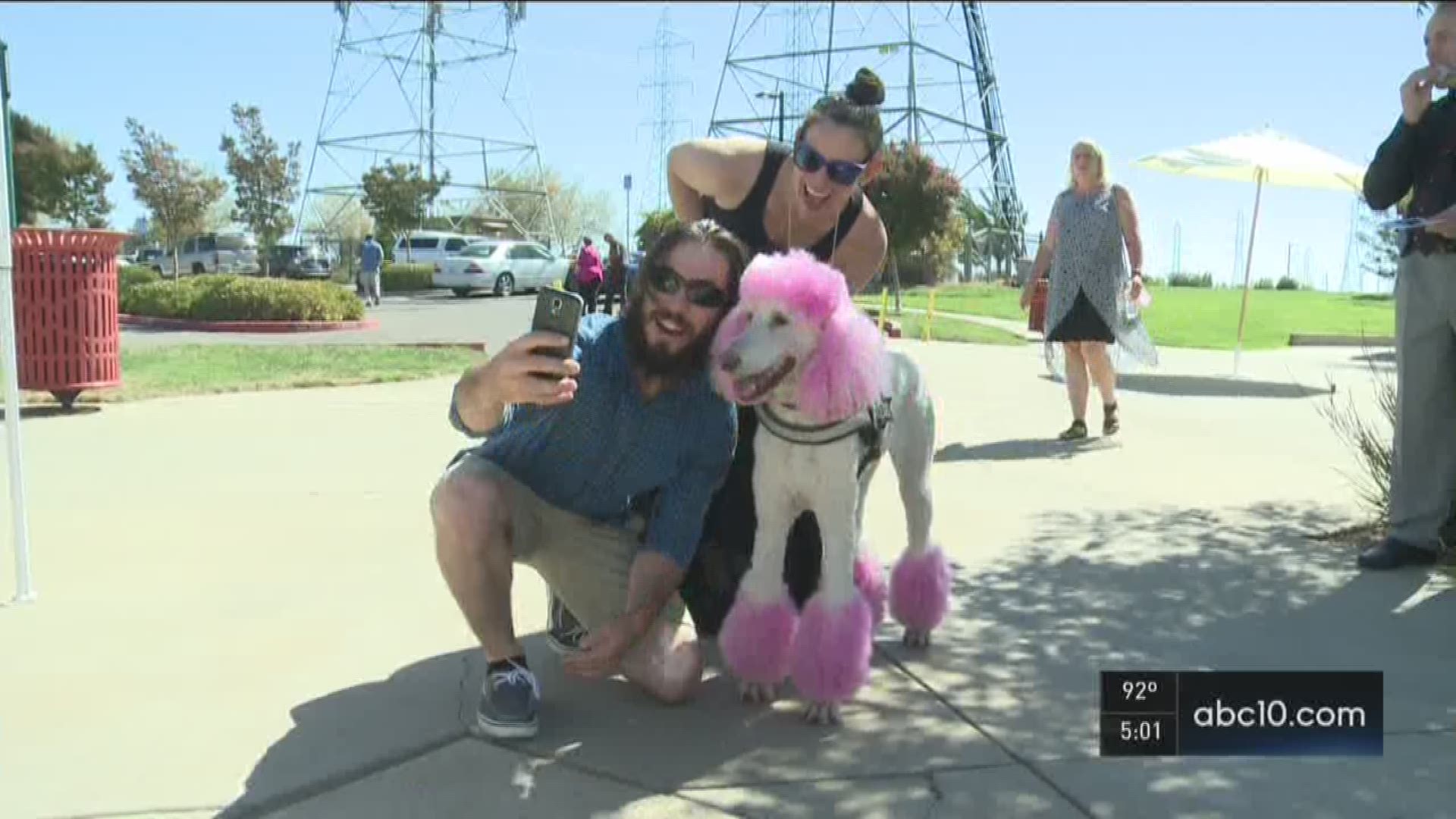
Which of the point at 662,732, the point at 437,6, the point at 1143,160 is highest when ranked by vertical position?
the point at 437,6

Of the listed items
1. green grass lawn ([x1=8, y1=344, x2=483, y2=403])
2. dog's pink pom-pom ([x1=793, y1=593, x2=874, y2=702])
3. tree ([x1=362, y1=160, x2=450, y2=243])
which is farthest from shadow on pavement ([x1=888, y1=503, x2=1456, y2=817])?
tree ([x1=362, y1=160, x2=450, y2=243])

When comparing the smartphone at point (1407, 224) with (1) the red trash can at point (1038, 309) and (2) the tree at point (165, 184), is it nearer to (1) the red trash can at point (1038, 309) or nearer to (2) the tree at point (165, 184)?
(1) the red trash can at point (1038, 309)

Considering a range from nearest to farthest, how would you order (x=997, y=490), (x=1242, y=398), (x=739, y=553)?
(x=739, y=553) < (x=997, y=490) < (x=1242, y=398)

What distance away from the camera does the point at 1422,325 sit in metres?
4.11

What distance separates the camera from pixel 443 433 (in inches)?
289

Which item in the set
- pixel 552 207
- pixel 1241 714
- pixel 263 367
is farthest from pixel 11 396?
pixel 552 207

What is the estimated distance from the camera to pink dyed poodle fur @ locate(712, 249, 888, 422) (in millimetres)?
2641

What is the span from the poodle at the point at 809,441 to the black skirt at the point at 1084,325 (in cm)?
430

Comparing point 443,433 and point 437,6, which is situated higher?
point 437,6

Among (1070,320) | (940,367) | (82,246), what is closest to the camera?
(1070,320)

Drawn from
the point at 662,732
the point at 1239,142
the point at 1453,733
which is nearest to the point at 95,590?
the point at 662,732

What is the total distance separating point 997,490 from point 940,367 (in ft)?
21.9

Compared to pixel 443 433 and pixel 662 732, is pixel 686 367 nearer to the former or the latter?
pixel 662 732

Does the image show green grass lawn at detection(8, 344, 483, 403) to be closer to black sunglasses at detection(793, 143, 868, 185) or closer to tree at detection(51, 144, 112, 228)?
black sunglasses at detection(793, 143, 868, 185)
